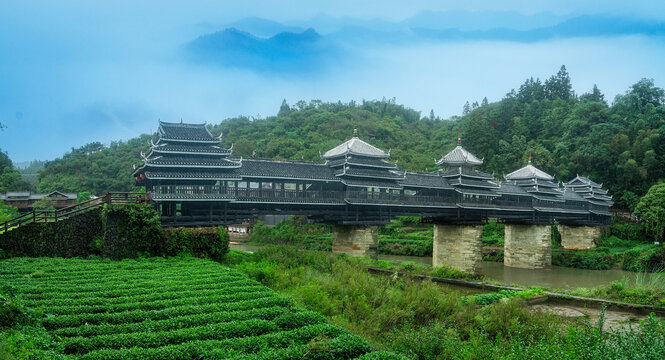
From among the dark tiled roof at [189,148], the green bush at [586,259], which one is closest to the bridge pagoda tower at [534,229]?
the green bush at [586,259]

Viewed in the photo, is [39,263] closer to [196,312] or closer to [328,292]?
[196,312]

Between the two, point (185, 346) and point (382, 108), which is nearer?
point (185, 346)

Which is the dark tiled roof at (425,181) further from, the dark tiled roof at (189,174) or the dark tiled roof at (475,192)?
the dark tiled roof at (189,174)

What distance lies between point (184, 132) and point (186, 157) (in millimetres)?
1872

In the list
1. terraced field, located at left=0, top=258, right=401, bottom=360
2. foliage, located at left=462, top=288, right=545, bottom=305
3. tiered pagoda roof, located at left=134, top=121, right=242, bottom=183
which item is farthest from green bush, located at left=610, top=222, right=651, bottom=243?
terraced field, located at left=0, top=258, right=401, bottom=360

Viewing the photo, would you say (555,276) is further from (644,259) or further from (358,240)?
(358,240)

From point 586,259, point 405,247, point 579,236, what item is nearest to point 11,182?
point 405,247

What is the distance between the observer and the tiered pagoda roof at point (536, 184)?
42781 millimetres

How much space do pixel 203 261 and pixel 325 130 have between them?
66.4m

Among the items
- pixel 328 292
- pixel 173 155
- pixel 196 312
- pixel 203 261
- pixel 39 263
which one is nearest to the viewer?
pixel 196 312

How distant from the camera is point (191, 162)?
971 inches

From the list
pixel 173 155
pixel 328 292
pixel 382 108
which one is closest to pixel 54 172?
pixel 173 155

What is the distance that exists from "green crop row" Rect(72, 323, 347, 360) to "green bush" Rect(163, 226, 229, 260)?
13001 mm

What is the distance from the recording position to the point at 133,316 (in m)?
10.4
